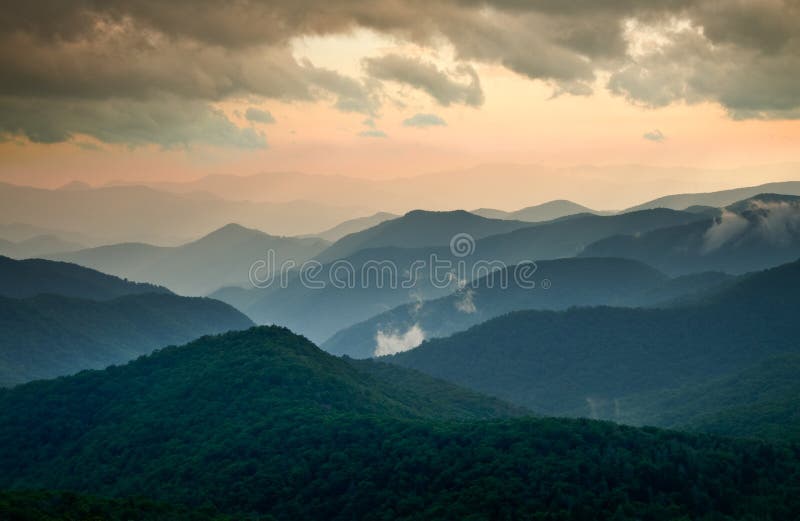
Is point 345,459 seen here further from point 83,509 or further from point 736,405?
point 736,405

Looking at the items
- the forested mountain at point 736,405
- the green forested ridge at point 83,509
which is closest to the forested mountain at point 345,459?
the green forested ridge at point 83,509

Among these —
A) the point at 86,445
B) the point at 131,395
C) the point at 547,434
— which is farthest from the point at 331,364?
the point at 547,434

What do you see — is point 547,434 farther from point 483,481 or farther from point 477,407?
point 477,407

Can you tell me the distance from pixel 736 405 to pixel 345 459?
3535 inches

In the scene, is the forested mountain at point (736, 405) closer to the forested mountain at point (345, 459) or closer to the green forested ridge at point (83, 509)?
the forested mountain at point (345, 459)

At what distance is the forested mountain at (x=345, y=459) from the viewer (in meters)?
78.4

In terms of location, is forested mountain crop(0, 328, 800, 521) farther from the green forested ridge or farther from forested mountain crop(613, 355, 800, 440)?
forested mountain crop(613, 355, 800, 440)

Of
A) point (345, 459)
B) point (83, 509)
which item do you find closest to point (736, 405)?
point (345, 459)

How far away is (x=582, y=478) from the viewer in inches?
3167

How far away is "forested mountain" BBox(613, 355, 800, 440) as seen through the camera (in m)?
121

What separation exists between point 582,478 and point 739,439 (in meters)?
Answer: 23.5

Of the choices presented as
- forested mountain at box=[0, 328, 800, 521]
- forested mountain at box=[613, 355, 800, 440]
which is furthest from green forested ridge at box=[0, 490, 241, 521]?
forested mountain at box=[613, 355, 800, 440]

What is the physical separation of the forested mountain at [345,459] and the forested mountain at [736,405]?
74.2ft

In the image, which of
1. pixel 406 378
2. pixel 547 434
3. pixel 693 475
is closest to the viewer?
pixel 693 475
